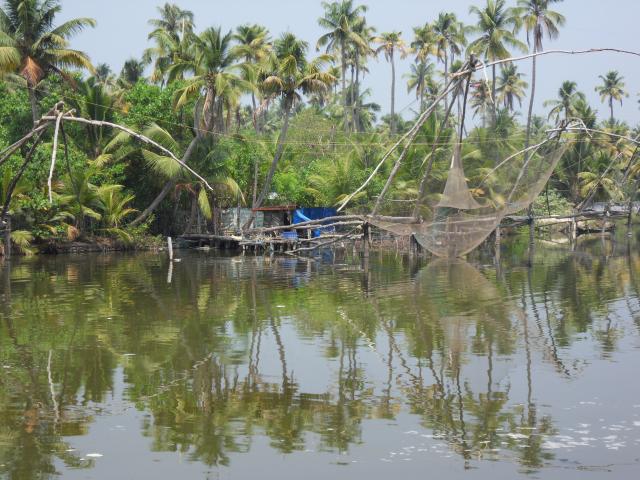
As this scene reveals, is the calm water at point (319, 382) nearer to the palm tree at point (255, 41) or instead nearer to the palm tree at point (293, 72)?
the palm tree at point (293, 72)

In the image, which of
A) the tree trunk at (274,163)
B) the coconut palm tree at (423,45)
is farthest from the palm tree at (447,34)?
the tree trunk at (274,163)

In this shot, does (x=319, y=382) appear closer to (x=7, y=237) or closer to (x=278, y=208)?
(x=7, y=237)

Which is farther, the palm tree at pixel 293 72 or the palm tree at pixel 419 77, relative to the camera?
the palm tree at pixel 419 77

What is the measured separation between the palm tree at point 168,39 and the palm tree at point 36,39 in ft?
12.8

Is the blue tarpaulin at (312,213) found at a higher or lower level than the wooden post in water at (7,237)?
higher

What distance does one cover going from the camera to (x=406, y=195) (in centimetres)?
2881

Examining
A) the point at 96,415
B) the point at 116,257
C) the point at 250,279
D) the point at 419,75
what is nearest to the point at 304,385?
the point at 96,415

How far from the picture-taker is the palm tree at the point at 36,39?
2738 cm

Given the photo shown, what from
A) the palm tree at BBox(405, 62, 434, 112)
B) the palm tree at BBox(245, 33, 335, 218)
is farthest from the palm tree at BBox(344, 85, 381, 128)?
the palm tree at BBox(245, 33, 335, 218)

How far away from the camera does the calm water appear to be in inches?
264

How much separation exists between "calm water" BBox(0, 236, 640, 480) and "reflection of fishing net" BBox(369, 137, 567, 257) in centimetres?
110

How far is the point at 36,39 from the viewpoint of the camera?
92.4 ft

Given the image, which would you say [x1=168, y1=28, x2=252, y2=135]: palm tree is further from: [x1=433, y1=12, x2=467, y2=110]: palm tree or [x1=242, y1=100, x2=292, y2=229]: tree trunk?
[x1=433, y1=12, x2=467, y2=110]: palm tree

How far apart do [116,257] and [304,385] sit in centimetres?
2001
